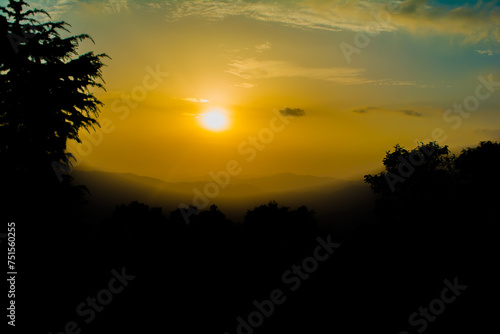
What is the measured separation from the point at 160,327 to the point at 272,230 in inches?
485

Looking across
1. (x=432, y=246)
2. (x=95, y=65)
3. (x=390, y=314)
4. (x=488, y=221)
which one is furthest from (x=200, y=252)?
(x=488, y=221)

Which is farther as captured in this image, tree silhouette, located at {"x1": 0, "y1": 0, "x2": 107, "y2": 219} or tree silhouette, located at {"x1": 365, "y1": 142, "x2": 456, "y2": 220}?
tree silhouette, located at {"x1": 365, "y1": 142, "x2": 456, "y2": 220}

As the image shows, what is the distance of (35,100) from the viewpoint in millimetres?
12680

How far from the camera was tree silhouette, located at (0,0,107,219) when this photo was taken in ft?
41.0

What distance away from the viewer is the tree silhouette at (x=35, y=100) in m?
12.5

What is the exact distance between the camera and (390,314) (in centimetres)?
1939

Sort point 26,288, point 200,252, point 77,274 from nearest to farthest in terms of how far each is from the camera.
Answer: point 26,288 → point 77,274 → point 200,252

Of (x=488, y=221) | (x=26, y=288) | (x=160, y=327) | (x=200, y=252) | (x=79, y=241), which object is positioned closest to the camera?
(x=26, y=288)

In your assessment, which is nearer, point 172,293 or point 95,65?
point 95,65

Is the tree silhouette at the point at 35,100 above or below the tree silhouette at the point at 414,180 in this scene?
below

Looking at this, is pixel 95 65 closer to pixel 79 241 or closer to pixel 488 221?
pixel 79 241

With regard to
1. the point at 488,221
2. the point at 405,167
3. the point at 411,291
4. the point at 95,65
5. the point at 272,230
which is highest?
the point at 405,167

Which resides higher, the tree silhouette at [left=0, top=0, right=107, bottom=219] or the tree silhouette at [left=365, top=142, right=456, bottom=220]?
the tree silhouette at [left=365, top=142, right=456, bottom=220]

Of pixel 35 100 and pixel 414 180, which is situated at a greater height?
pixel 414 180
